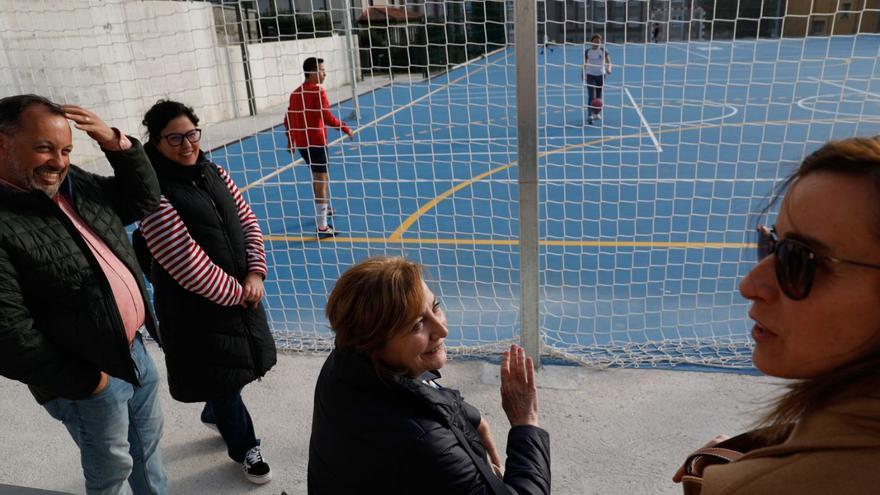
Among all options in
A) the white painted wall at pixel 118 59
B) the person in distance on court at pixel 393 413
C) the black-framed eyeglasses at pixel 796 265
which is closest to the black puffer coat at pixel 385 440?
the person in distance on court at pixel 393 413

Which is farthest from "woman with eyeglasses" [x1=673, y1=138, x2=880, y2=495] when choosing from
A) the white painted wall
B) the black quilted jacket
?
the white painted wall

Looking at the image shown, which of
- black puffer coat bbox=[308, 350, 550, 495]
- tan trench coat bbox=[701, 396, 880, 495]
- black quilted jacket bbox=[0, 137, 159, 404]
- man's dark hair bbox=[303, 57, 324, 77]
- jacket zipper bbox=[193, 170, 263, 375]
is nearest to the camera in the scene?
tan trench coat bbox=[701, 396, 880, 495]

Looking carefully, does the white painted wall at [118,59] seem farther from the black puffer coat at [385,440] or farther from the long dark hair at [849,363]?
the long dark hair at [849,363]

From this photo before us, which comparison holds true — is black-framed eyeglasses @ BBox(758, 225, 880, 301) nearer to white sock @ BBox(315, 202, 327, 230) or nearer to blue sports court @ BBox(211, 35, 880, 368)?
blue sports court @ BBox(211, 35, 880, 368)

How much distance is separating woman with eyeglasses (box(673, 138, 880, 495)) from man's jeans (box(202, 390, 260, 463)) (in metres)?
2.33

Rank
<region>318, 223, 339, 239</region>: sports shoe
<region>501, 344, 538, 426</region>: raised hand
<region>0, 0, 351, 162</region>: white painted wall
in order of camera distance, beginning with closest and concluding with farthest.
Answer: <region>501, 344, 538, 426</region>: raised hand, <region>318, 223, 339, 239</region>: sports shoe, <region>0, 0, 351, 162</region>: white painted wall

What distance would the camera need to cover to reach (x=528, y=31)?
2996mm

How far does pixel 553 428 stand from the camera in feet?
10.2

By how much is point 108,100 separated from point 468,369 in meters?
9.45

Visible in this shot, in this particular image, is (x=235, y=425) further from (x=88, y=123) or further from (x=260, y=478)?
(x=88, y=123)

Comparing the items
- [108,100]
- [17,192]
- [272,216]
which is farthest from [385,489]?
[108,100]

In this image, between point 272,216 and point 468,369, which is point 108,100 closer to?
point 272,216

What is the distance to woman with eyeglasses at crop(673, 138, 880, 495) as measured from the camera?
775 mm

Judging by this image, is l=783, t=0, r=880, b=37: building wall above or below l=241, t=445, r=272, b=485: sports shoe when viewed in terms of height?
above
